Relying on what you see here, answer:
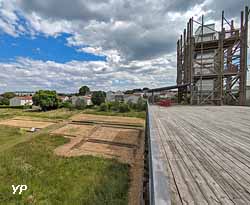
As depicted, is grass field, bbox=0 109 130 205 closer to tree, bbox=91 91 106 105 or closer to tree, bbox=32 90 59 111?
tree, bbox=32 90 59 111

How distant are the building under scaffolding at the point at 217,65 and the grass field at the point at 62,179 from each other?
11.0 m

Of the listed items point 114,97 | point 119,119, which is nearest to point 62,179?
point 119,119

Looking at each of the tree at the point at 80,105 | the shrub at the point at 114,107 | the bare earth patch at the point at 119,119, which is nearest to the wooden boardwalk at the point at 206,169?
the bare earth patch at the point at 119,119

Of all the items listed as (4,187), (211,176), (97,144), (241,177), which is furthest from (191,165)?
(97,144)

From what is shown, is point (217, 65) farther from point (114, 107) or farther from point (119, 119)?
point (114, 107)

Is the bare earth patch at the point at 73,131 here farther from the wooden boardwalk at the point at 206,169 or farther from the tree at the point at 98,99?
the tree at the point at 98,99

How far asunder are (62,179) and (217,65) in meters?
15.4

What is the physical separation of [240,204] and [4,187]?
7837 mm

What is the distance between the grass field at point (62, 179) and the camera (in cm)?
568

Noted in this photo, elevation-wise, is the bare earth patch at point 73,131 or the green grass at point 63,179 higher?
the green grass at point 63,179

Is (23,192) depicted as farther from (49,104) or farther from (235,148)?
(49,104)

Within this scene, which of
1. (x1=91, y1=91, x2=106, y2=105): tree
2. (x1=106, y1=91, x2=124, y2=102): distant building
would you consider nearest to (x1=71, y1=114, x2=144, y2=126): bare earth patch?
(x1=91, y1=91, x2=106, y2=105): tree

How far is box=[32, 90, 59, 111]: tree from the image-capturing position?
3972cm

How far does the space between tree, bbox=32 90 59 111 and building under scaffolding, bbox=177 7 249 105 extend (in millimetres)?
35218
